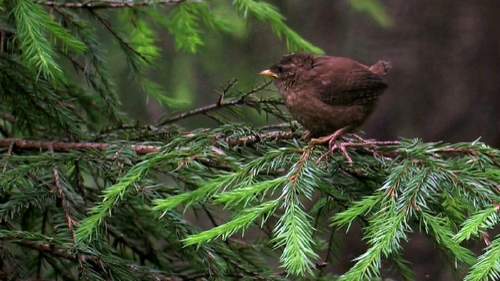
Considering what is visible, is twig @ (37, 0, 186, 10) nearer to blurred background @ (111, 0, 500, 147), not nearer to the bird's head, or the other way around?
the bird's head

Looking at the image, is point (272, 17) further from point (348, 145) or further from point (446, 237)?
point (446, 237)

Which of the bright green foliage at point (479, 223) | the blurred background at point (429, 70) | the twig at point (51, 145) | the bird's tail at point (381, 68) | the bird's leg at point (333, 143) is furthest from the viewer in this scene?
the blurred background at point (429, 70)

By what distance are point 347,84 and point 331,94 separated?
0.23 ft

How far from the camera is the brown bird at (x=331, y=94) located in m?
2.84

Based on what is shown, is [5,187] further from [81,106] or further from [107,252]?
[81,106]

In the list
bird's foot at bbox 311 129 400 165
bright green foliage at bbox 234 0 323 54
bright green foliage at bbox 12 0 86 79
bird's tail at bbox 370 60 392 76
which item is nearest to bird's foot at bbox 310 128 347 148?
bird's foot at bbox 311 129 400 165

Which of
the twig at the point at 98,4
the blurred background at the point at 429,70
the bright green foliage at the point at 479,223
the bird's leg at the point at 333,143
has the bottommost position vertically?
the blurred background at the point at 429,70

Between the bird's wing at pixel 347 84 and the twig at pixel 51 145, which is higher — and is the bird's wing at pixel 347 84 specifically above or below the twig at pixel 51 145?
above

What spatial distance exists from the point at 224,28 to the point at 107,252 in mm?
1437

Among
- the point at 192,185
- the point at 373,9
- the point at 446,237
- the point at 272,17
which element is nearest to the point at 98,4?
the point at 272,17

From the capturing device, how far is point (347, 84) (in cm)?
287

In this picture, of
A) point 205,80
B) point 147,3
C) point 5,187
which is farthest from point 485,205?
point 205,80

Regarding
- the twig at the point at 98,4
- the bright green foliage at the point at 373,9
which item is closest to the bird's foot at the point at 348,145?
the twig at the point at 98,4

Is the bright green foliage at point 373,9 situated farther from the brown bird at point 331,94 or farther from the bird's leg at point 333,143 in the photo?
the bird's leg at point 333,143
